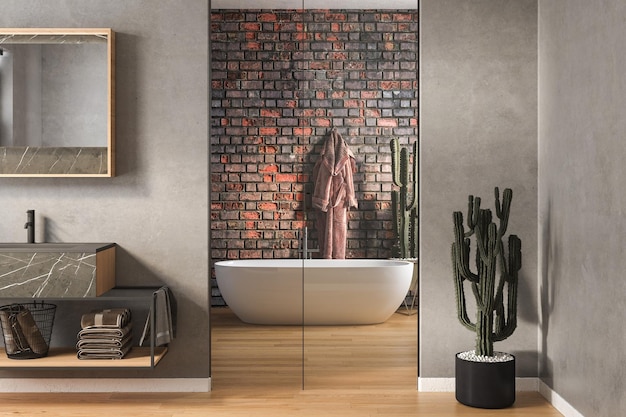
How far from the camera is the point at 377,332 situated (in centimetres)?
455

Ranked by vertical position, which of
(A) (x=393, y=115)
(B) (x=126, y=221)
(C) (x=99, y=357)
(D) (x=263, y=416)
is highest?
(A) (x=393, y=115)

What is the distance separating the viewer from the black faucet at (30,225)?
170 inches

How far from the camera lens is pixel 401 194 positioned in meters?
4.51

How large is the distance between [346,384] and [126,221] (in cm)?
168

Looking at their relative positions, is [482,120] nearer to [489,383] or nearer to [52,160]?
[489,383]

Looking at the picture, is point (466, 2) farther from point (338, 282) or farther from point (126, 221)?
point (126, 221)

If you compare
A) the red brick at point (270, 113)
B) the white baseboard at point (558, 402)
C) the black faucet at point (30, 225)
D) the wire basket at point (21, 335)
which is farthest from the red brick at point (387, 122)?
the wire basket at point (21, 335)

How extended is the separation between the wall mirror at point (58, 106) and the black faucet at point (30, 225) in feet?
0.75

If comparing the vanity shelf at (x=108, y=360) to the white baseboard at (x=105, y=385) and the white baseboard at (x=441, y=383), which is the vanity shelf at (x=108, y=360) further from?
the white baseboard at (x=441, y=383)

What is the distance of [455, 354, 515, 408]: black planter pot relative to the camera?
405 cm

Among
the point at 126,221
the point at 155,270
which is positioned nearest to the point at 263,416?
the point at 155,270

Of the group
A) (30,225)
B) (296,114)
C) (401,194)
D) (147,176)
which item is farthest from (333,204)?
(30,225)

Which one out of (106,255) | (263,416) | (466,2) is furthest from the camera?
(466,2)

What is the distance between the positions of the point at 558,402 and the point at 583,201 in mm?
1186
